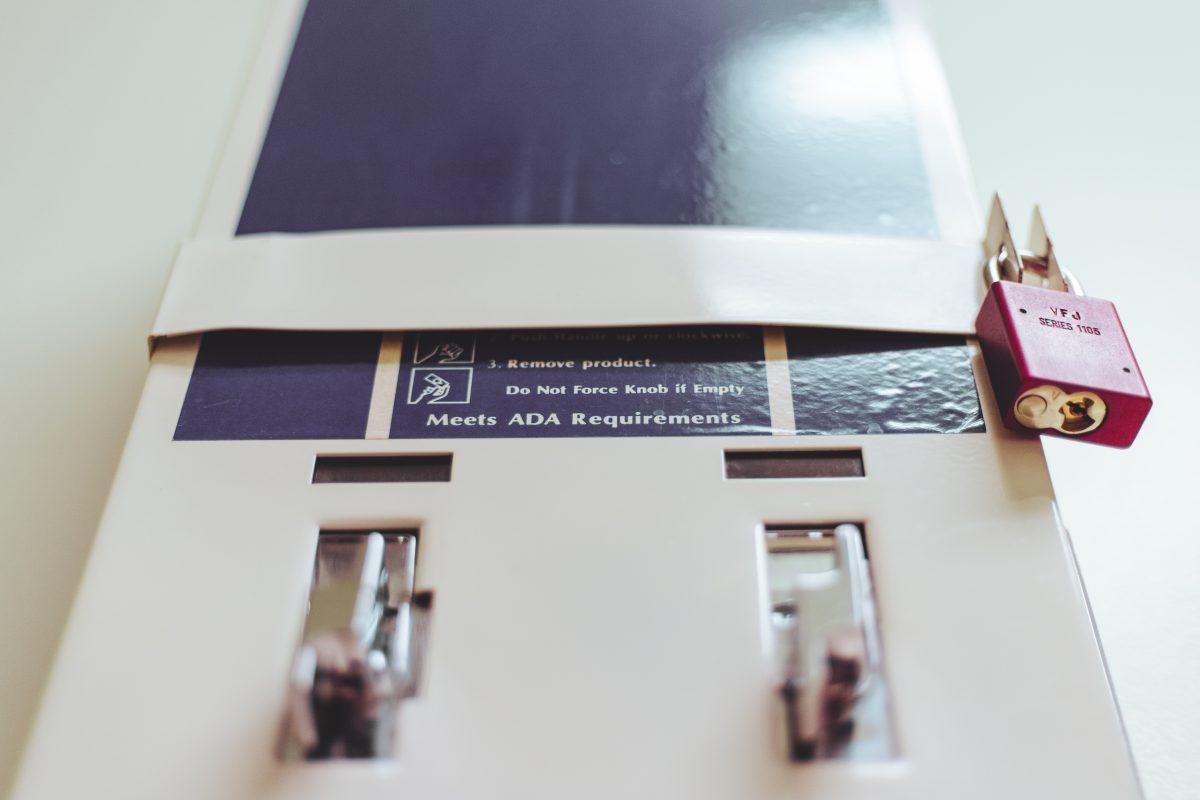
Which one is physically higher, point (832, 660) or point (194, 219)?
point (194, 219)

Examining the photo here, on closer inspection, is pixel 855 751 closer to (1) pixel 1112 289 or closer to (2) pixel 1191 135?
(1) pixel 1112 289

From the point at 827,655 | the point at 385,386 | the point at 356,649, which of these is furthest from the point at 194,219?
the point at 827,655

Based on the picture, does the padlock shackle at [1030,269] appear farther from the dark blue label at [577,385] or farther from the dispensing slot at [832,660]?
the dispensing slot at [832,660]

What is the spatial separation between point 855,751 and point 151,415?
437mm

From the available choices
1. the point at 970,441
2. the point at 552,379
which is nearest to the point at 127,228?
the point at 552,379

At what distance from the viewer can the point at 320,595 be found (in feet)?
1.74

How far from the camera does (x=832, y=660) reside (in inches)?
18.4

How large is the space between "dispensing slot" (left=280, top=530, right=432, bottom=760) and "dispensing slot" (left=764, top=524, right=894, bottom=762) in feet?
0.60

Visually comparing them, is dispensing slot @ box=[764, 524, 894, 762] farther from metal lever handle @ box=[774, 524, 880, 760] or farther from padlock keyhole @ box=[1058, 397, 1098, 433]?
padlock keyhole @ box=[1058, 397, 1098, 433]

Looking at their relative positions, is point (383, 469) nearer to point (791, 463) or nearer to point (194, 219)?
point (791, 463)

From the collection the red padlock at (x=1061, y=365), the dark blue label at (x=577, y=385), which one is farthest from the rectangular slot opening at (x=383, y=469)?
the red padlock at (x=1061, y=365)

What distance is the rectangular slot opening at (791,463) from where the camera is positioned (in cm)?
57

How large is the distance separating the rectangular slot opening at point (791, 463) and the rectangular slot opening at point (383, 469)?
16 cm

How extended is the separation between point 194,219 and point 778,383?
51 cm
